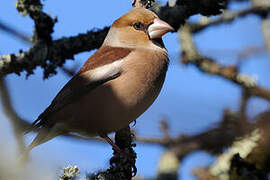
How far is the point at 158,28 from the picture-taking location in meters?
3.32

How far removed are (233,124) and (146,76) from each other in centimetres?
79

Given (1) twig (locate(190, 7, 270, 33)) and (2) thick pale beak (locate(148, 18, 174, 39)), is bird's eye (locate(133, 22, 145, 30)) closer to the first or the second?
(2) thick pale beak (locate(148, 18, 174, 39))

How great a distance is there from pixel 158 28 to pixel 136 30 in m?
0.33

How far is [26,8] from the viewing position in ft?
11.1

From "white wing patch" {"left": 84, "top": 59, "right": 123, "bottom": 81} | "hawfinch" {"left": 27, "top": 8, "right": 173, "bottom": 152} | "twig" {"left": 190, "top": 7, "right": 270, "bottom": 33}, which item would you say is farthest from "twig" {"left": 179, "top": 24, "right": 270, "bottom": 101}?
"white wing patch" {"left": 84, "top": 59, "right": 123, "bottom": 81}

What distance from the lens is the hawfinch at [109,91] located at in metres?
2.97

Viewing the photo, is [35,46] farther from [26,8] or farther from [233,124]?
[233,124]

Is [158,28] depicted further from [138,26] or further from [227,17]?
[227,17]

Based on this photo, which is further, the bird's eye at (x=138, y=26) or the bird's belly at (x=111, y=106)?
the bird's eye at (x=138, y=26)

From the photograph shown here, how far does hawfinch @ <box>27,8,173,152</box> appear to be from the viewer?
9.73 feet

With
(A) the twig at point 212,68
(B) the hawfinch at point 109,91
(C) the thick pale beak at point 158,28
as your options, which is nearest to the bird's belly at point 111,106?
(B) the hawfinch at point 109,91

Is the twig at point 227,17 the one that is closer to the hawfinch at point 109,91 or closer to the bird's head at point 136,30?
the bird's head at point 136,30

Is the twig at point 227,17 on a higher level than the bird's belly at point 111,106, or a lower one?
higher

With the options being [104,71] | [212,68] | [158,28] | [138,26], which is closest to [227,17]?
[212,68]
